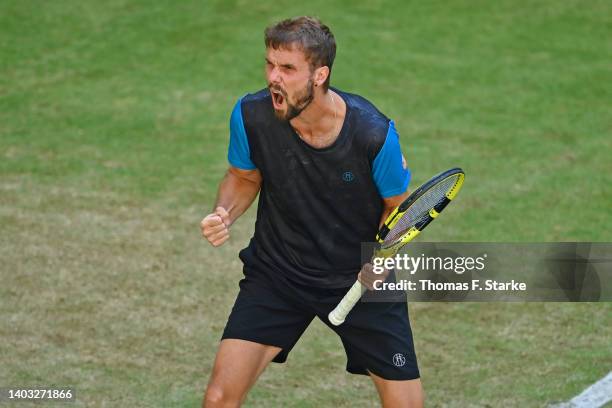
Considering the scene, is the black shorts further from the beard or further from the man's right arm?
the beard

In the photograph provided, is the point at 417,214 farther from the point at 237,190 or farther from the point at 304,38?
the point at 304,38

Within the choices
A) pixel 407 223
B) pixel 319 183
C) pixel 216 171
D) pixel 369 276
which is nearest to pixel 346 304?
pixel 369 276

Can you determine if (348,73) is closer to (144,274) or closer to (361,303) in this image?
(144,274)

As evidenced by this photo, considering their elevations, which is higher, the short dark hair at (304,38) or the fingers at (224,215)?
the short dark hair at (304,38)

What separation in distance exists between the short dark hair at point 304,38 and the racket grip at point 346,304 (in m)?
1.10

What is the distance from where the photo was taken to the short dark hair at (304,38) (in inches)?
228

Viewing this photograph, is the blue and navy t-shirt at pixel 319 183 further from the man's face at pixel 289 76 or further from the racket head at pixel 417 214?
the man's face at pixel 289 76

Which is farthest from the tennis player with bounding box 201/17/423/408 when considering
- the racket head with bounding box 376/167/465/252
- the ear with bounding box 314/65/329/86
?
the racket head with bounding box 376/167/465/252

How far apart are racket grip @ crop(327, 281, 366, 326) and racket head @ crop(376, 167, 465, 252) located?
8.0 inches

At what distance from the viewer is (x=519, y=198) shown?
36.0 feet

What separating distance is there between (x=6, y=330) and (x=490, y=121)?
599 cm

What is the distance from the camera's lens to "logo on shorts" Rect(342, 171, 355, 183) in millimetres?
6055

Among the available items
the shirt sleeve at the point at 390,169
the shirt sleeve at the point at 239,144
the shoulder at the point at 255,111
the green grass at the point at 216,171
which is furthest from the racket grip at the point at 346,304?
the green grass at the point at 216,171

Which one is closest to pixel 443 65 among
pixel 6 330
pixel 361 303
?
pixel 6 330
